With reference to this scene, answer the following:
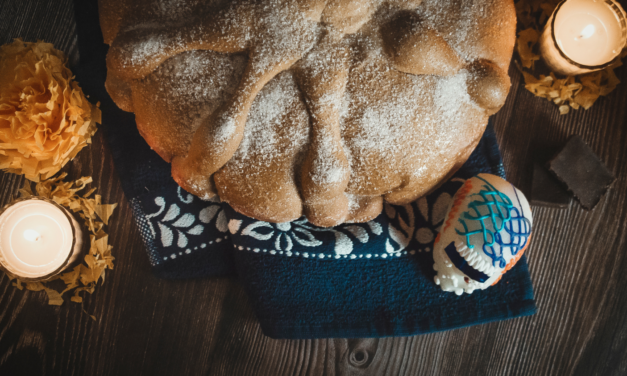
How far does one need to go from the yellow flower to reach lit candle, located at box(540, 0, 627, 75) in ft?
3.07

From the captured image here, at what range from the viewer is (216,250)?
874 mm

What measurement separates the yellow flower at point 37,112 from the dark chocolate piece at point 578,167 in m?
0.94

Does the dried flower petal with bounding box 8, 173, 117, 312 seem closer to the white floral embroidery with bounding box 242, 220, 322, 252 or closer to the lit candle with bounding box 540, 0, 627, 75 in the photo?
Result: the white floral embroidery with bounding box 242, 220, 322, 252

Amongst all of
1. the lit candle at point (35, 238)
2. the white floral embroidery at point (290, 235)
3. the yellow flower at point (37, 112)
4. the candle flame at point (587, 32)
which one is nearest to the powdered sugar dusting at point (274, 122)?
the white floral embroidery at point (290, 235)

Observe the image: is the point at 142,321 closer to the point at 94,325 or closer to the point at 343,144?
the point at 94,325

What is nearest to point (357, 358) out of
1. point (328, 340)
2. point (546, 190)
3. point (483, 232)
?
point (328, 340)

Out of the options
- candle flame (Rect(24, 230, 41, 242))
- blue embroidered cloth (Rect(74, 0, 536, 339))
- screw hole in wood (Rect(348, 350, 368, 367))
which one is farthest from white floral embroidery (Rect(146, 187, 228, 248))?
screw hole in wood (Rect(348, 350, 368, 367))

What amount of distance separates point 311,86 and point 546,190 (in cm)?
58

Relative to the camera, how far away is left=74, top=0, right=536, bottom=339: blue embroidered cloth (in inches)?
32.8

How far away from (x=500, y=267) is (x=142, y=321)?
0.74m

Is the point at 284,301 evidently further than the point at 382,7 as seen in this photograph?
Yes

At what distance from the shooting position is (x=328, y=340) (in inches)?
35.6

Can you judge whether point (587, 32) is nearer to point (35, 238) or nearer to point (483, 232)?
point (483, 232)

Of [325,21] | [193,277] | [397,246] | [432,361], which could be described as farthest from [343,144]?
[432,361]
